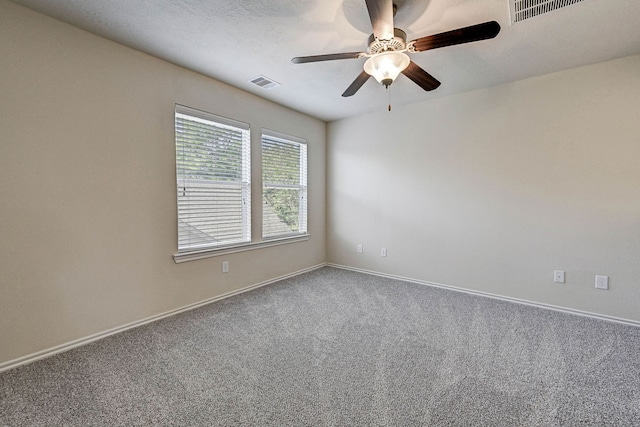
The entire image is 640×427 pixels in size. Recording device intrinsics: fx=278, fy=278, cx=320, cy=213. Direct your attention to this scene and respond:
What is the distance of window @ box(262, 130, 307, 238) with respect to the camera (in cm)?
371

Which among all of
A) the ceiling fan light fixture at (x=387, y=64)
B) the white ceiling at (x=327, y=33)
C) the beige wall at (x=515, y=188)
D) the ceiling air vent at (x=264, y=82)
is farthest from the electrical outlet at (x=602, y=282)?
the ceiling air vent at (x=264, y=82)

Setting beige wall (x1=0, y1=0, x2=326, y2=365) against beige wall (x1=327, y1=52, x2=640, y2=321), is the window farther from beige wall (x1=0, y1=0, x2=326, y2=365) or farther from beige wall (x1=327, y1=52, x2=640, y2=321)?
beige wall (x1=0, y1=0, x2=326, y2=365)

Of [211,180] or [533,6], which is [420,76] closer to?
[533,6]

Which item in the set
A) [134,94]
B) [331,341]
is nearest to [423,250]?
[331,341]

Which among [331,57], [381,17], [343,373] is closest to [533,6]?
[381,17]

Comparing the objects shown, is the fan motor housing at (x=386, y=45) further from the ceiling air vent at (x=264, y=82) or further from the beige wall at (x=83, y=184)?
the beige wall at (x=83, y=184)

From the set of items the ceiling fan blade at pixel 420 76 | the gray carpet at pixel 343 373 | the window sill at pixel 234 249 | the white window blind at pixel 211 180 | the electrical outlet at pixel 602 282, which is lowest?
the gray carpet at pixel 343 373

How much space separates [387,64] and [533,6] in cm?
107

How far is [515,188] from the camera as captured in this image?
3105 mm

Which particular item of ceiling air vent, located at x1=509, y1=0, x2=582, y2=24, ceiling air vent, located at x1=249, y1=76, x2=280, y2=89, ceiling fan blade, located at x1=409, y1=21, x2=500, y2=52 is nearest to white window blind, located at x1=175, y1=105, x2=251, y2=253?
ceiling air vent, located at x1=249, y1=76, x2=280, y2=89

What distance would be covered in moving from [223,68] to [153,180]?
4.24 feet

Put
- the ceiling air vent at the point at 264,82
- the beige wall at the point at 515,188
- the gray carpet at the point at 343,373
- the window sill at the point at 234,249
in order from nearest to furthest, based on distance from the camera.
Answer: the gray carpet at the point at 343,373 < the beige wall at the point at 515,188 < the window sill at the point at 234,249 < the ceiling air vent at the point at 264,82

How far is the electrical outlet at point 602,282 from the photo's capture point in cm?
268

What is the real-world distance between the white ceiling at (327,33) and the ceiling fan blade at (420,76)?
358mm
